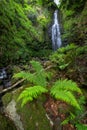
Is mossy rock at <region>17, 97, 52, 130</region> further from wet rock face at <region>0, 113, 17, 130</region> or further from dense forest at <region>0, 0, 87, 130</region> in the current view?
wet rock face at <region>0, 113, 17, 130</region>

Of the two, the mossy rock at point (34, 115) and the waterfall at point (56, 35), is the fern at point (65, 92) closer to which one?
the mossy rock at point (34, 115)

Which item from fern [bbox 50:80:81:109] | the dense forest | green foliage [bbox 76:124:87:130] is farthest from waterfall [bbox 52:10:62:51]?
green foliage [bbox 76:124:87:130]

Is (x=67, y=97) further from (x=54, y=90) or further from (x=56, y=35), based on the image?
(x=56, y=35)

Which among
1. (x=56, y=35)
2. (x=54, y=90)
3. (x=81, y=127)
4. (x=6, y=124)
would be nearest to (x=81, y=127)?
(x=81, y=127)

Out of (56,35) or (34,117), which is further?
(56,35)

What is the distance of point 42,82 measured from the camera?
167 inches

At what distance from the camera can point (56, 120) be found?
3660 mm

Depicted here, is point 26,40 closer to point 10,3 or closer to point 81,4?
point 10,3

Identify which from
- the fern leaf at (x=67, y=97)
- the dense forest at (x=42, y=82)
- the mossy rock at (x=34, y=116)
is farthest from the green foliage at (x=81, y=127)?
the mossy rock at (x=34, y=116)

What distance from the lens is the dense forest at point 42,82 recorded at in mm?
3670

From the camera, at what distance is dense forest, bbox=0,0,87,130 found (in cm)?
367

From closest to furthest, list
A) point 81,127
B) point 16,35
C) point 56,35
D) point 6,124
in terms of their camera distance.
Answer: point 81,127, point 6,124, point 16,35, point 56,35

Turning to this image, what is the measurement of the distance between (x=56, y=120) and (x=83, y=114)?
0.48 meters

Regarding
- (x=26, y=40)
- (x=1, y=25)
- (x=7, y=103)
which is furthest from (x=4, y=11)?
(x=7, y=103)
